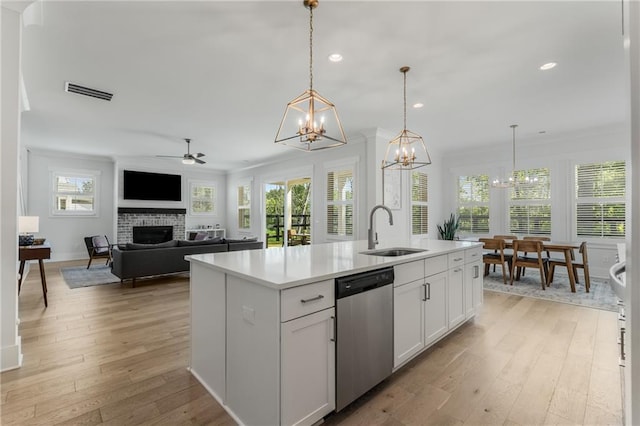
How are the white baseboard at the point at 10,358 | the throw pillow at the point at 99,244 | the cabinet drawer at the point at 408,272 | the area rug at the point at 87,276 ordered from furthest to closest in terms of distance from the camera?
the throw pillow at the point at 99,244, the area rug at the point at 87,276, the white baseboard at the point at 10,358, the cabinet drawer at the point at 408,272

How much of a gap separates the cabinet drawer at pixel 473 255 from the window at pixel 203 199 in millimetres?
8518

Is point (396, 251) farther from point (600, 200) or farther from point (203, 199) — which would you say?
point (203, 199)

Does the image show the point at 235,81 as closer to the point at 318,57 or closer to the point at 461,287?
the point at 318,57

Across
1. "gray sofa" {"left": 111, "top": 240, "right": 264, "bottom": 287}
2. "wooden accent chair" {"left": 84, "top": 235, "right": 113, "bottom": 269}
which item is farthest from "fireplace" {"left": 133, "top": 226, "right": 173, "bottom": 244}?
"gray sofa" {"left": 111, "top": 240, "right": 264, "bottom": 287}

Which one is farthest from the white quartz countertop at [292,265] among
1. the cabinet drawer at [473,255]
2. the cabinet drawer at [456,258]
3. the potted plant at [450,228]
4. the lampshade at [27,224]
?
the potted plant at [450,228]

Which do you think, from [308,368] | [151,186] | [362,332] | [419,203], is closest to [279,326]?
[308,368]

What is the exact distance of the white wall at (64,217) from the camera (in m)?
7.16

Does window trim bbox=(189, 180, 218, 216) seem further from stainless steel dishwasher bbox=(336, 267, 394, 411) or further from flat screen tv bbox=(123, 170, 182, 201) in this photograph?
stainless steel dishwasher bbox=(336, 267, 394, 411)

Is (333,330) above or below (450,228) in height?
below

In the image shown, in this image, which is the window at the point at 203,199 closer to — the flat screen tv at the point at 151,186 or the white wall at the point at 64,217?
the flat screen tv at the point at 151,186

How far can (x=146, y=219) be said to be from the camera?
332 inches

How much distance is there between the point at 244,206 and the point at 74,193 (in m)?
4.37

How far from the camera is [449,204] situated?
752 cm

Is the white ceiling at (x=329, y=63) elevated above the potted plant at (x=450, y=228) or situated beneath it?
elevated above
